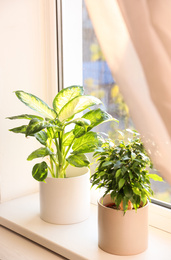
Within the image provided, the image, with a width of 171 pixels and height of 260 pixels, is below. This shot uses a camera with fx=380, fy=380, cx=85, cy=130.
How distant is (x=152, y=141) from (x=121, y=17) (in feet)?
0.78

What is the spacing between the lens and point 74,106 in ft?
3.77

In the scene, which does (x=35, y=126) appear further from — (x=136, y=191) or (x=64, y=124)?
(x=136, y=191)

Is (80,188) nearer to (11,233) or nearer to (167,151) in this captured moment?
(11,233)

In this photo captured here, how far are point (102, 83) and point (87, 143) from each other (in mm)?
311

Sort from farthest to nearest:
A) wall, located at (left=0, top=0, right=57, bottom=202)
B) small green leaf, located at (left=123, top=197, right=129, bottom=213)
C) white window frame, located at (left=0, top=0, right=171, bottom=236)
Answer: white window frame, located at (left=0, top=0, right=171, bottom=236) < wall, located at (left=0, top=0, right=57, bottom=202) < small green leaf, located at (left=123, top=197, right=129, bottom=213)

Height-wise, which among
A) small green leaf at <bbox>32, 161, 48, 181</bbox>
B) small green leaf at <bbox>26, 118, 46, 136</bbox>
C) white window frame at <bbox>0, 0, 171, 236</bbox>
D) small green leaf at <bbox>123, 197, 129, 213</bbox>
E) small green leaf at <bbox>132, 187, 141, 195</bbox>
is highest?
white window frame at <bbox>0, 0, 171, 236</bbox>

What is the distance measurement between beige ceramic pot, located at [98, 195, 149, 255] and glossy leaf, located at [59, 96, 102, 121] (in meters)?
0.29

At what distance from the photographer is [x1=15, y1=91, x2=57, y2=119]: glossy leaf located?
45.4 inches

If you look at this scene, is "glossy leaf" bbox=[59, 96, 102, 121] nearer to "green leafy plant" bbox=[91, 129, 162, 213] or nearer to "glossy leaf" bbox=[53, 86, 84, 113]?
"glossy leaf" bbox=[53, 86, 84, 113]

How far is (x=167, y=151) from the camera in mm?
688

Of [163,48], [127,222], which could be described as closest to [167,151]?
[163,48]

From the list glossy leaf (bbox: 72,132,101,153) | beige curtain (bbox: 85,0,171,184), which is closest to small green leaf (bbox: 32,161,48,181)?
glossy leaf (bbox: 72,132,101,153)

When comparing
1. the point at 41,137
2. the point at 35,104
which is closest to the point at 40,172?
the point at 41,137

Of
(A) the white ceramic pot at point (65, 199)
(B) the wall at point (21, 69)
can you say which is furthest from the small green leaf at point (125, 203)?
(B) the wall at point (21, 69)
